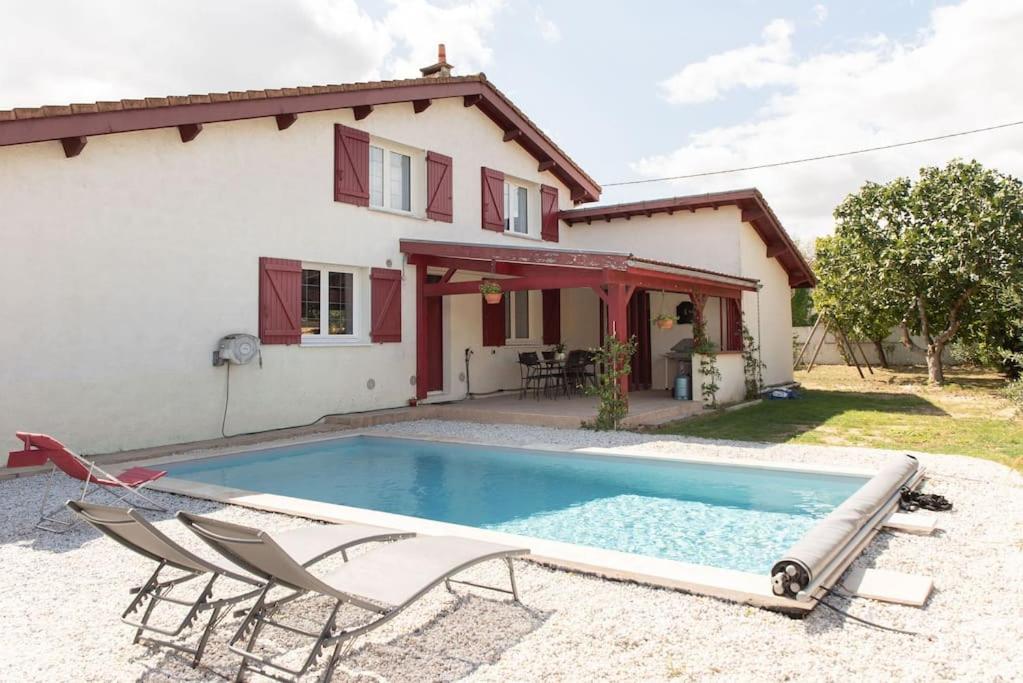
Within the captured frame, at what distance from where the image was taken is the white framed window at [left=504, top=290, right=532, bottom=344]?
14570 mm

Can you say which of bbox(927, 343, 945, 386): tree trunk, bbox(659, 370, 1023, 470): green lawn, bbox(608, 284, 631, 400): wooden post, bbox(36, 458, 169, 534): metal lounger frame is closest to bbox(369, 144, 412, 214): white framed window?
bbox(608, 284, 631, 400): wooden post

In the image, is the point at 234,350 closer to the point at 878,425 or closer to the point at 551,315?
the point at 551,315

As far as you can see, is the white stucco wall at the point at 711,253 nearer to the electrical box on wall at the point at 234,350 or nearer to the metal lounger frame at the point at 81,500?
the electrical box on wall at the point at 234,350

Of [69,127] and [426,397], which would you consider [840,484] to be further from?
[69,127]

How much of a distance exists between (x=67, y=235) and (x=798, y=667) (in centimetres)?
821

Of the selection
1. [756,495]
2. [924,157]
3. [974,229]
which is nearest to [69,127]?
[756,495]

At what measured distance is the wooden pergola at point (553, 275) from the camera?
386 inches

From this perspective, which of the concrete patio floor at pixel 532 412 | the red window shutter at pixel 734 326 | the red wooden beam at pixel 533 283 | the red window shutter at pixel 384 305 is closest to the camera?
the red wooden beam at pixel 533 283

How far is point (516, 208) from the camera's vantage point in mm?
15016

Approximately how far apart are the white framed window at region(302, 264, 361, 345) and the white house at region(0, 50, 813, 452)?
0.03 meters

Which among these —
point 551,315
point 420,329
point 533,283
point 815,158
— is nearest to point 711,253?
point 551,315

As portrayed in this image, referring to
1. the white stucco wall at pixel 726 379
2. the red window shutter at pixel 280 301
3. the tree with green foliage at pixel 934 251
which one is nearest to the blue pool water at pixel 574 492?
the red window shutter at pixel 280 301

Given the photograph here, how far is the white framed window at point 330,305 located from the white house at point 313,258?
0.10 ft

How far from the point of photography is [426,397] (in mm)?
12320
